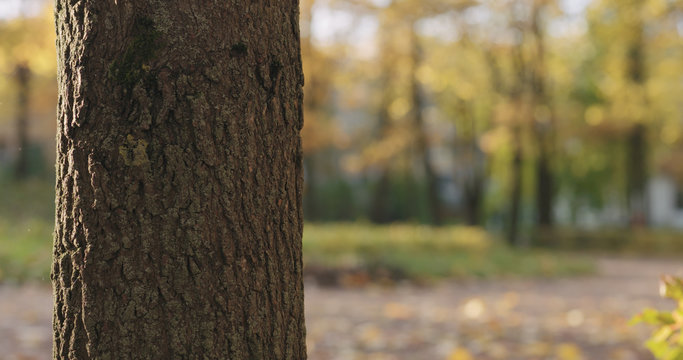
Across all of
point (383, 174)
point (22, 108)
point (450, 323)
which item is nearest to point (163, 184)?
point (450, 323)

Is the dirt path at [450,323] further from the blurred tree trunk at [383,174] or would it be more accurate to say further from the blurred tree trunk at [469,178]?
the blurred tree trunk at [469,178]

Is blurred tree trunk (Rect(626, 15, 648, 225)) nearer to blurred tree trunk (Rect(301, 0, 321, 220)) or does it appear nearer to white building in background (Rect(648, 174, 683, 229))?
blurred tree trunk (Rect(301, 0, 321, 220))

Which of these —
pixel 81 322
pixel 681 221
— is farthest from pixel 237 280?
pixel 681 221

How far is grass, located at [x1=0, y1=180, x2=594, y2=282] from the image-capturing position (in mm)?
10148

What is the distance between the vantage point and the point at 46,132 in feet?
88.4

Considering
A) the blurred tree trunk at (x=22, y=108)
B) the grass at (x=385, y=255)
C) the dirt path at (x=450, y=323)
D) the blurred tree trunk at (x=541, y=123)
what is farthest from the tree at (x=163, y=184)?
the blurred tree trunk at (x=22, y=108)

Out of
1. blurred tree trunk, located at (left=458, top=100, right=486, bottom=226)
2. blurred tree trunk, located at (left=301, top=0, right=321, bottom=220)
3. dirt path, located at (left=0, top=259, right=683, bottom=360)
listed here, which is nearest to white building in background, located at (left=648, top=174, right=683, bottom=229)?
blurred tree trunk, located at (left=458, top=100, right=486, bottom=226)

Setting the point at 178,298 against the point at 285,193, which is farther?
the point at 285,193

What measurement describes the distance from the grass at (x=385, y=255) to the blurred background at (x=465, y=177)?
0.05m

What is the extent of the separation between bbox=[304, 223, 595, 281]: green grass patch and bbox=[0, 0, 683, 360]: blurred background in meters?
0.06

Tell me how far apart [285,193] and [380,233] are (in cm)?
1488

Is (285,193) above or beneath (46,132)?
beneath

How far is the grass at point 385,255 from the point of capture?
10.1 metres

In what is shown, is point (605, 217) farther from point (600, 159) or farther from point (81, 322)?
point (81, 322)
